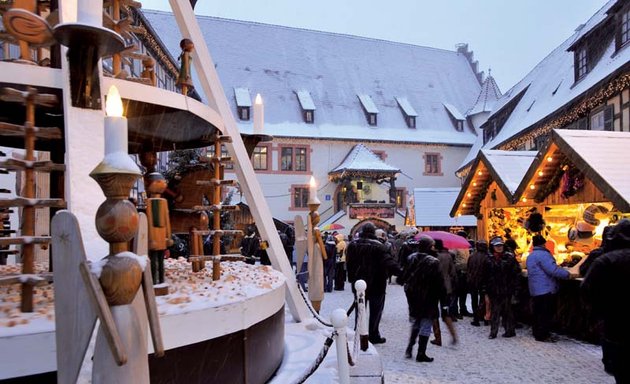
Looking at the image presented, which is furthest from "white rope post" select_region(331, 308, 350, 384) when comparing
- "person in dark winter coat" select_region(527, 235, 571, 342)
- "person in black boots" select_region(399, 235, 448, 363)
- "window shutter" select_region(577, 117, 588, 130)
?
"window shutter" select_region(577, 117, 588, 130)

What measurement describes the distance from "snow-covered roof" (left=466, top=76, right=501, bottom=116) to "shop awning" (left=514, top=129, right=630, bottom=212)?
34.7 metres

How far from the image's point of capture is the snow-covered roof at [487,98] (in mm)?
44469

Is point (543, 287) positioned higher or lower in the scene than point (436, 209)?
lower

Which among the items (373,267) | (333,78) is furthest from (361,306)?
(333,78)

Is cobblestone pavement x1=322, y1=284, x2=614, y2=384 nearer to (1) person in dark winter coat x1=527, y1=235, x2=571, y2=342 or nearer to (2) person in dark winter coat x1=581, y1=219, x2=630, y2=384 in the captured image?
(1) person in dark winter coat x1=527, y1=235, x2=571, y2=342

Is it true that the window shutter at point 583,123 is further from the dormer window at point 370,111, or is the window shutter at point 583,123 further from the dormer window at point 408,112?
the dormer window at point 408,112

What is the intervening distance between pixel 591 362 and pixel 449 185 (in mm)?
37152

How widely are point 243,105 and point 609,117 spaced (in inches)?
1038

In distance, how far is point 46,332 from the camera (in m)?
2.79

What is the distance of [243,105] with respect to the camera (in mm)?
39156

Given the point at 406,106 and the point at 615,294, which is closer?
the point at 615,294

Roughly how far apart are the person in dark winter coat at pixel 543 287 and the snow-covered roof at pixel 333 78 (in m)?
30.6

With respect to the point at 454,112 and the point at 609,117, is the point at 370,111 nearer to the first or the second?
the point at 454,112

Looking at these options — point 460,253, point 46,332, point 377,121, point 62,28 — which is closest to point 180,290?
point 46,332
